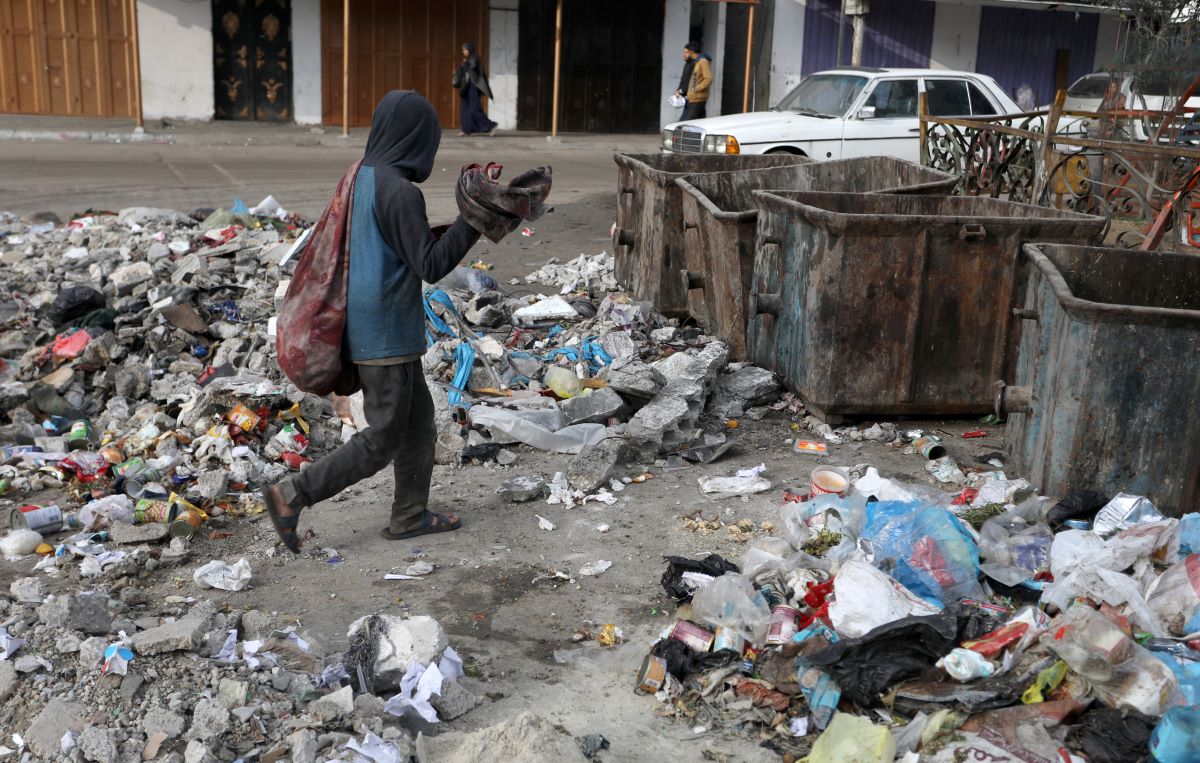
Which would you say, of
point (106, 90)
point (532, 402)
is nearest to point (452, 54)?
point (106, 90)

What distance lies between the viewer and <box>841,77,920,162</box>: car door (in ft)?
44.4

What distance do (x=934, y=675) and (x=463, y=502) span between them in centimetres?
252

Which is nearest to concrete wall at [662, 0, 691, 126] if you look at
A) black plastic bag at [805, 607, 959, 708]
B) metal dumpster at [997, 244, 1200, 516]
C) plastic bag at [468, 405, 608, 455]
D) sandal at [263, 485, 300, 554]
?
plastic bag at [468, 405, 608, 455]

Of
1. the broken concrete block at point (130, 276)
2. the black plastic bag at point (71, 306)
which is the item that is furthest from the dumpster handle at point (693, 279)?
the black plastic bag at point (71, 306)

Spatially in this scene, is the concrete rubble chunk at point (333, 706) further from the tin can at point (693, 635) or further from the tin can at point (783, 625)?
the tin can at point (783, 625)

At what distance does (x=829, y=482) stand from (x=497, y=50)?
19429 mm

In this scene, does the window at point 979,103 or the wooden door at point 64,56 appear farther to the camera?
the wooden door at point 64,56

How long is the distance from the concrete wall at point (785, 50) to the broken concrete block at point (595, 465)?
1978 centimetres

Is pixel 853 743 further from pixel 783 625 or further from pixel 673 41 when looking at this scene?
pixel 673 41

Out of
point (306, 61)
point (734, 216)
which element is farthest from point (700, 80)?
point (734, 216)

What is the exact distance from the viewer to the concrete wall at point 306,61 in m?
21.7

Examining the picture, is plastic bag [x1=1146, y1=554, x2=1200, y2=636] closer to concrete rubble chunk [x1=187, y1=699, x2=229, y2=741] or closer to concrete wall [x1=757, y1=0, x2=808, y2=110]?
concrete rubble chunk [x1=187, y1=699, x2=229, y2=741]

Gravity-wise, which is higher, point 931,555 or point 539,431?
point 931,555

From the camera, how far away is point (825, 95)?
14.0 m
